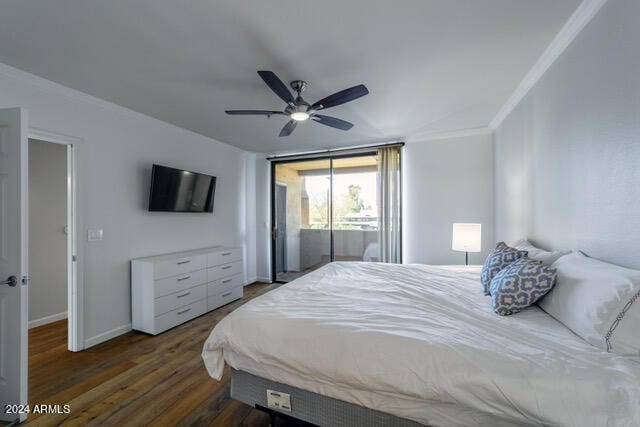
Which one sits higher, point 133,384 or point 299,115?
point 299,115

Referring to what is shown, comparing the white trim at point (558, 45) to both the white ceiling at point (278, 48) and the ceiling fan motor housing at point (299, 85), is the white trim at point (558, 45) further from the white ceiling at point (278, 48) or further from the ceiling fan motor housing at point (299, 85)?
the ceiling fan motor housing at point (299, 85)

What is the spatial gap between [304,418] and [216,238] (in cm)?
340

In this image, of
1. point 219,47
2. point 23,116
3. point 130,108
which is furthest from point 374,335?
point 130,108

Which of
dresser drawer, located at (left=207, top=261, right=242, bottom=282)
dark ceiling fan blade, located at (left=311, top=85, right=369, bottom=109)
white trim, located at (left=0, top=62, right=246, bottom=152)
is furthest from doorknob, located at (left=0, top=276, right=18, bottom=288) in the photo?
dark ceiling fan blade, located at (left=311, top=85, right=369, bottom=109)

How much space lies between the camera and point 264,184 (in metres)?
5.14

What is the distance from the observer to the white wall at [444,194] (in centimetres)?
371

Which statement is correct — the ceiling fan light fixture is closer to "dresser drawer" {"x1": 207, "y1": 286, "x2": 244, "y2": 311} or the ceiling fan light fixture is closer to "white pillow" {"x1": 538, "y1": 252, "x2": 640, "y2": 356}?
"white pillow" {"x1": 538, "y1": 252, "x2": 640, "y2": 356}

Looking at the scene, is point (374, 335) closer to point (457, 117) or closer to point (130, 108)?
point (457, 117)

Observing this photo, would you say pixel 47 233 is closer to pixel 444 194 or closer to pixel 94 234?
pixel 94 234

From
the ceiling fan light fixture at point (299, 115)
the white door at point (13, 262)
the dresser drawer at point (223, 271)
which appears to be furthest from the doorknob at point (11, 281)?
the ceiling fan light fixture at point (299, 115)

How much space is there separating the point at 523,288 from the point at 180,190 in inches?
145

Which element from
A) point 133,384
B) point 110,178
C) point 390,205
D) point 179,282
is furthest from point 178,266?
point 390,205

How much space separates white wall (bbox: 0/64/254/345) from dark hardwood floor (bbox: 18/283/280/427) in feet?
1.15

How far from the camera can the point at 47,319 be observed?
10.4ft
